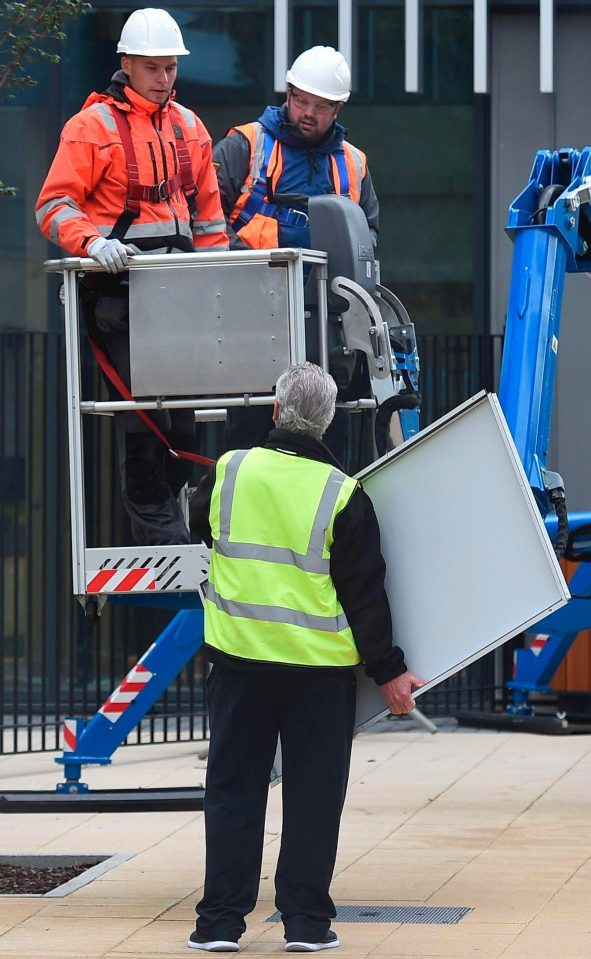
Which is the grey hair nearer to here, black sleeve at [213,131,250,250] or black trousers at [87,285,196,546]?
black trousers at [87,285,196,546]

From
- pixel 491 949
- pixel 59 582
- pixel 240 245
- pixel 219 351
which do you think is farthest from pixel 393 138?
pixel 491 949

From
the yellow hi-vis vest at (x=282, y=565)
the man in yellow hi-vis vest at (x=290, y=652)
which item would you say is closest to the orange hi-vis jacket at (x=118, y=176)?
the man in yellow hi-vis vest at (x=290, y=652)

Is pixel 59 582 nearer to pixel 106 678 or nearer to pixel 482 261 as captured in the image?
pixel 106 678

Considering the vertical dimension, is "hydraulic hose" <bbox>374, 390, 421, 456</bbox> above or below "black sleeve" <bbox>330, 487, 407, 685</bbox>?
above

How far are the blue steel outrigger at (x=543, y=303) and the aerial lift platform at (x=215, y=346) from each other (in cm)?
55

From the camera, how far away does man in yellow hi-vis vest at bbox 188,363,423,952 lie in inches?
220

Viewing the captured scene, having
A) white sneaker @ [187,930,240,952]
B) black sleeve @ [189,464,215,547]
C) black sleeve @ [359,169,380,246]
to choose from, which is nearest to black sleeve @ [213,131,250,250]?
black sleeve @ [359,169,380,246]

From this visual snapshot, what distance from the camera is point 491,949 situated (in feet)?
18.5

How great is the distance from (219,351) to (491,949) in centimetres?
221

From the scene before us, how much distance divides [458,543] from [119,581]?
135 cm

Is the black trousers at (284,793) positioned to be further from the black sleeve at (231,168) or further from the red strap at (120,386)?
the black sleeve at (231,168)

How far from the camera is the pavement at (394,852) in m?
5.84

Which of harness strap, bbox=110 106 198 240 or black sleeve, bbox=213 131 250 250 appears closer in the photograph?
harness strap, bbox=110 106 198 240

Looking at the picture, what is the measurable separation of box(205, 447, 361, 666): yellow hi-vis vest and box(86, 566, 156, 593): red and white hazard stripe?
0.80 m
